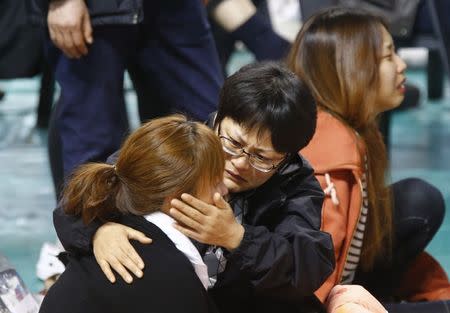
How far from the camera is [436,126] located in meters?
5.01

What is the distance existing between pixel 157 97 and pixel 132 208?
0.88 m

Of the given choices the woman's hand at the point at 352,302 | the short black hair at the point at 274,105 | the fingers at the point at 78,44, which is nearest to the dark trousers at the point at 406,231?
the woman's hand at the point at 352,302

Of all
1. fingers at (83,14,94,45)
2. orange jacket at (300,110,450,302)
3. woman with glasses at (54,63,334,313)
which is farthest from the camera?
fingers at (83,14,94,45)

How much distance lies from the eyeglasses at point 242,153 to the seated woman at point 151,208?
0.14 metres

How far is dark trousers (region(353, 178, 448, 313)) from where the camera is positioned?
8.79 ft

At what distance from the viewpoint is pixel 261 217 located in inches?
83.1

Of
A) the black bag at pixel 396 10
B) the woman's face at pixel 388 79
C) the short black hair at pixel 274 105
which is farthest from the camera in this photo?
the black bag at pixel 396 10

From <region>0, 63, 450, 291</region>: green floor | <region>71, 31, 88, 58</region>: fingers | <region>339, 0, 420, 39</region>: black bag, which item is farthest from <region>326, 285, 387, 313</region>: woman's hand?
<region>339, 0, 420, 39</region>: black bag

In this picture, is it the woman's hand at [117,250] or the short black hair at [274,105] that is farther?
the short black hair at [274,105]

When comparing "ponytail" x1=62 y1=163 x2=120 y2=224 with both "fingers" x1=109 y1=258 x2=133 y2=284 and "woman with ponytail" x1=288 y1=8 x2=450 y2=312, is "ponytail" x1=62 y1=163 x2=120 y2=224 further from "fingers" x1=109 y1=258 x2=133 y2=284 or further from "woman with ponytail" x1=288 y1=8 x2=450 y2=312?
"woman with ponytail" x1=288 y1=8 x2=450 y2=312

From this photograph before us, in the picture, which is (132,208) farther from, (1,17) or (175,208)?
(1,17)

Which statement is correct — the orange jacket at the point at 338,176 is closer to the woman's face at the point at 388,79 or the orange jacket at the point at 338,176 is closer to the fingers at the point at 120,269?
the woman's face at the point at 388,79

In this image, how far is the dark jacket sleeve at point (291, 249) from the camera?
1921mm

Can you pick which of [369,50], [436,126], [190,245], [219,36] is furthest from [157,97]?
[436,126]
